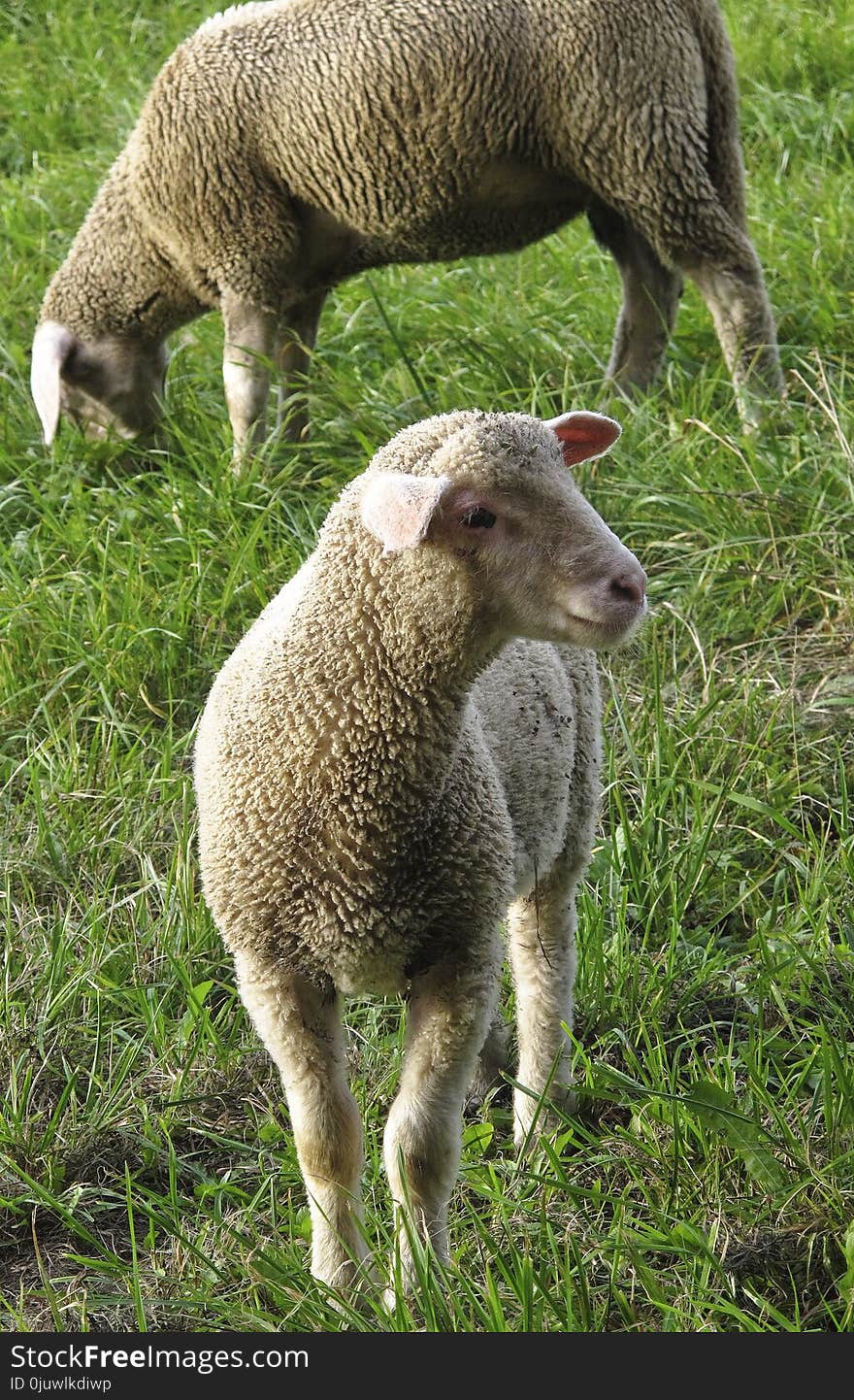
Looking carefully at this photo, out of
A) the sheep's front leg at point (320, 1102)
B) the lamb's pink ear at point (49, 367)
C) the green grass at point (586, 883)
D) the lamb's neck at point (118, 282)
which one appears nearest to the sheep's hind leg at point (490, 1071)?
the green grass at point (586, 883)

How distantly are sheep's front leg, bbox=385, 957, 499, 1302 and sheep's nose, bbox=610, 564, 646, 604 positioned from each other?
599 mm

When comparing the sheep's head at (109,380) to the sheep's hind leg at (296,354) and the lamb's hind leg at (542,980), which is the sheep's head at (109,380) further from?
the lamb's hind leg at (542,980)

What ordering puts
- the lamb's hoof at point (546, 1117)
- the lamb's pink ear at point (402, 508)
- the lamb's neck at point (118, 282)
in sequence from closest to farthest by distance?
the lamb's pink ear at point (402, 508) → the lamb's hoof at point (546, 1117) → the lamb's neck at point (118, 282)

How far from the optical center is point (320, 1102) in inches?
100.0

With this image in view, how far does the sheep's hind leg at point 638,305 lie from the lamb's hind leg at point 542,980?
2.34 m

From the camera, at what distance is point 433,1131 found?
98.3 inches

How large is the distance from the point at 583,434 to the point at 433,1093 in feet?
3.43

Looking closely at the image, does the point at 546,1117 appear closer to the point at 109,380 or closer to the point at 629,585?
the point at 629,585

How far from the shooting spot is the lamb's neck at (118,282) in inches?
203

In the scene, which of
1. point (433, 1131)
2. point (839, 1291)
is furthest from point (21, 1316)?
point (839, 1291)

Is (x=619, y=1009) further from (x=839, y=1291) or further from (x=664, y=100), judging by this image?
(x=664, y=100)

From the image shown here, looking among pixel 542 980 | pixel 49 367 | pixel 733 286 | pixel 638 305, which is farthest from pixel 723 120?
pixel 542 980

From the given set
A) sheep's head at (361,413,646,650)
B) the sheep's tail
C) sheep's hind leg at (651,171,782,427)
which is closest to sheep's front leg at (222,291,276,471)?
sheep's hind leg at (651,171,782,427)

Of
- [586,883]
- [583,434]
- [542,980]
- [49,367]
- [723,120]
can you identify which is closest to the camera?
[583,434]
